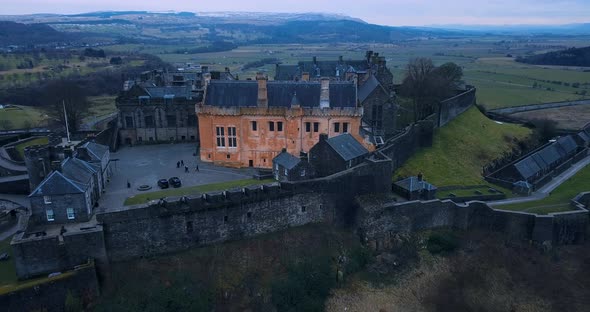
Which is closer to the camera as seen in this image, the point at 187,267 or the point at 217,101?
the point at 187,267

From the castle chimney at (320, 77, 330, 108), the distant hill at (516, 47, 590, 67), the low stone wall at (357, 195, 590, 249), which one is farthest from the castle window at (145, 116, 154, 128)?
the distant hill at (516, 47, 590, 67)

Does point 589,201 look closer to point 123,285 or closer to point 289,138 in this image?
point 289,138

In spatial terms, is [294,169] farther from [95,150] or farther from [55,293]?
[55,293]

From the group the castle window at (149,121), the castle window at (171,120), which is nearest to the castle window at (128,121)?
the castle window at (149,121)

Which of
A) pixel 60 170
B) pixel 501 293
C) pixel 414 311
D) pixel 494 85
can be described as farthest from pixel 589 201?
pixel 494 85

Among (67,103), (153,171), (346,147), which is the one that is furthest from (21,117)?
(346,147)

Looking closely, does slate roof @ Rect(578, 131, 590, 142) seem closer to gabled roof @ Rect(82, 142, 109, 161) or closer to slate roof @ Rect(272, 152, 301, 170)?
slate roof @ Rect(272, 152, 301, 170)

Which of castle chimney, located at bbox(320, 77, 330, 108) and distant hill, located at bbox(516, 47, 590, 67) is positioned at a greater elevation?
castle chimney, located at bbox(320, 77, 330, 108)
